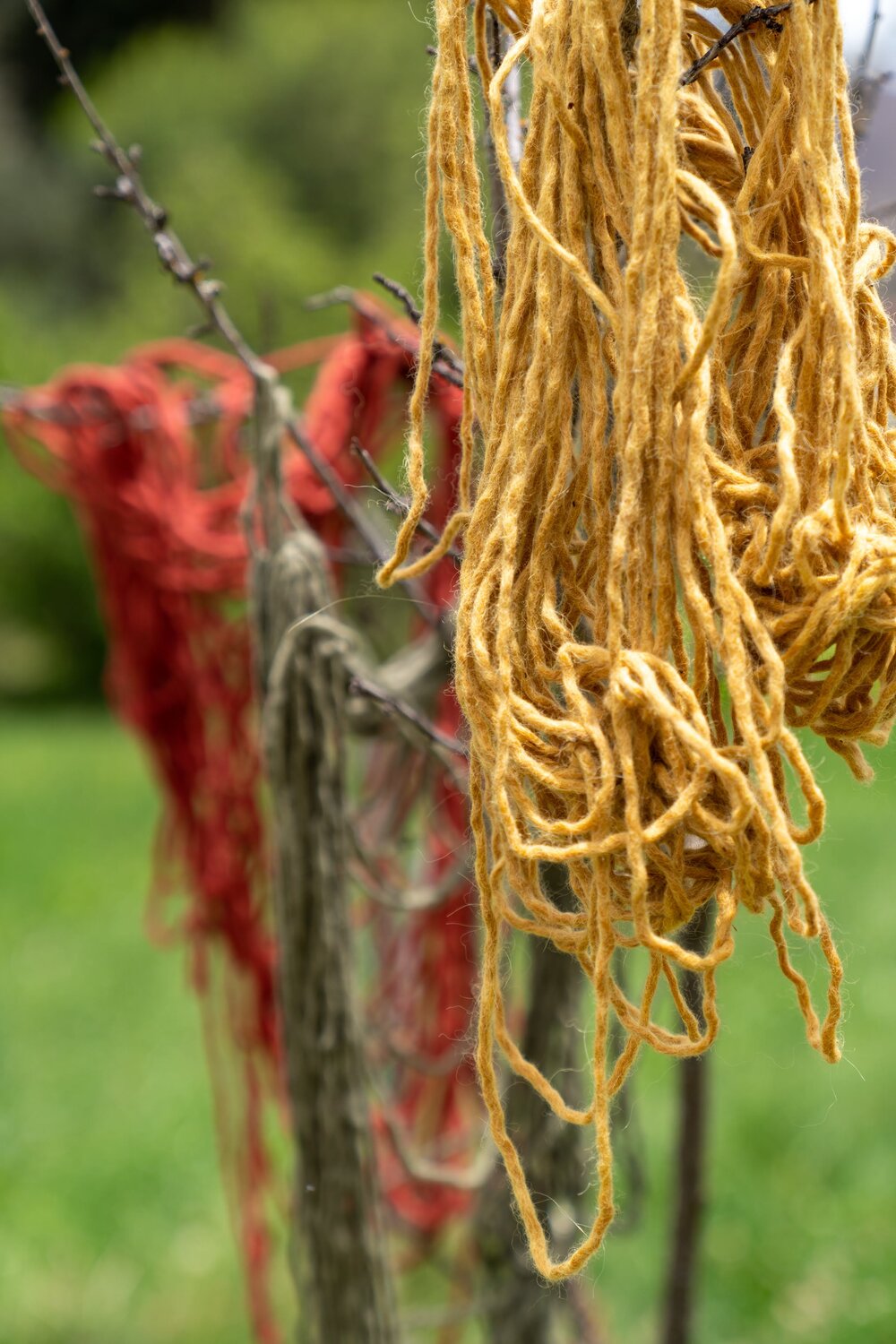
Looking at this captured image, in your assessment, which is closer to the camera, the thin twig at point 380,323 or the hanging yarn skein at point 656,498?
the hanging yarn skein at point 656,498

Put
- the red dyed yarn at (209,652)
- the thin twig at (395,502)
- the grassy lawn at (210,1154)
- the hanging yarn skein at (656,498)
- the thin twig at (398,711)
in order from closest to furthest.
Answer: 1. the hanging yarn skein at (656,498)
2. the thin twig at (395,502)
3. the thin twig at (398,711)
4. the red dyed yarn at (209,652)
5. the grassy lawn at (210,1154)

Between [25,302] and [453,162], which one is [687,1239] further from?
[25,302]

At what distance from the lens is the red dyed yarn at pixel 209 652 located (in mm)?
1033

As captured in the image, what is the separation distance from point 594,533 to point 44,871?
9.54 feet

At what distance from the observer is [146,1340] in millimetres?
1410

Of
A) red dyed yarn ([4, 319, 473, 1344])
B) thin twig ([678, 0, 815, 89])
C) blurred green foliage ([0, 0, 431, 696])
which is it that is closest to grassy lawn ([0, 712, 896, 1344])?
red dyed yarn ([4, 319, 473, 1344])

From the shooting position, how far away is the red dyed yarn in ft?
3.39

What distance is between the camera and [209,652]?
1.09 m

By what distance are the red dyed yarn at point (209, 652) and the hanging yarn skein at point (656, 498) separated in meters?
0.57

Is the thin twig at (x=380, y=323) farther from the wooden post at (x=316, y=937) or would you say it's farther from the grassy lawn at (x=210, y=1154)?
the grassy lawn at (x=210, y=1154)

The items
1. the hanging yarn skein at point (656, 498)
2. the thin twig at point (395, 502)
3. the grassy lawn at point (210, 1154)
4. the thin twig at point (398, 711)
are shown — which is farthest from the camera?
the grassy lawn at point (210, 1154)

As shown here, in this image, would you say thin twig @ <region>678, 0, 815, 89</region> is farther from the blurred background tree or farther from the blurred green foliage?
the blurred green foliage

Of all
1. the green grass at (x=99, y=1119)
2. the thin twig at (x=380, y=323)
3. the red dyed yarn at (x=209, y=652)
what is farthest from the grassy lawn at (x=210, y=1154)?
the thin twig at (x=380, y=323)

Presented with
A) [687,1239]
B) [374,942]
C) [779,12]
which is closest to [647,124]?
[779,12]
